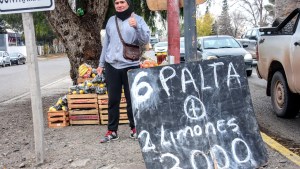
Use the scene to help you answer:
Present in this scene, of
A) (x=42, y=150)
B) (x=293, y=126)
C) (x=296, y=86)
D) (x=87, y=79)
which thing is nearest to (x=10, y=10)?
(x=42, y=150)

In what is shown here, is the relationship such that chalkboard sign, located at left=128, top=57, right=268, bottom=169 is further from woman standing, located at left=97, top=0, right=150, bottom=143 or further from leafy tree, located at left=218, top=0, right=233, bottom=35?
leafy tree, located at left=218, top=0, right=233, bottom=35

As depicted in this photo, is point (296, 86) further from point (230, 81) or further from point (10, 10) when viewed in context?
point (10, 10)

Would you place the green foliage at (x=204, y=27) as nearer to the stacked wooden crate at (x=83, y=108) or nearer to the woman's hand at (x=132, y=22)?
the stacked wooden crate at (x=83, y=108)

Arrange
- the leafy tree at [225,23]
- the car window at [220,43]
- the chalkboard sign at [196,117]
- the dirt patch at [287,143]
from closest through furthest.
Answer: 1. the chalkboard sign at [196,117]
2. the dirt patch at [287,143]
3. the car window at [220,43]
4. the leafy tree at [225,23]

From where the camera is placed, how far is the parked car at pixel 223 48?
14.9 m

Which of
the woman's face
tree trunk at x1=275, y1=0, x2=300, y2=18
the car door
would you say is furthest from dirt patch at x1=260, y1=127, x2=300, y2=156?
tree trunk at x1=275, y1=0, x2=300, y2=18

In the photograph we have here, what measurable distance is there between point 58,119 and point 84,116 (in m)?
0.45

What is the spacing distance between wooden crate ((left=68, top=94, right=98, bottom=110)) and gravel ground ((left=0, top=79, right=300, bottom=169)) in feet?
1.08

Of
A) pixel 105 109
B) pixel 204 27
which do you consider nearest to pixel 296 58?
pixel 105 109

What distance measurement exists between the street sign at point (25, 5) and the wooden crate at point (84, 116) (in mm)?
2683

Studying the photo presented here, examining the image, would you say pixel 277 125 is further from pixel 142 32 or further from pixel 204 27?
pixel 204 27

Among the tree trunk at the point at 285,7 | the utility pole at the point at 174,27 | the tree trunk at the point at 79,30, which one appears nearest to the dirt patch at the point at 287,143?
the utility pole at the point at 174,27

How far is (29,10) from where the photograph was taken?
4672mm

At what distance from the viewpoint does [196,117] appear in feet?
13.7
